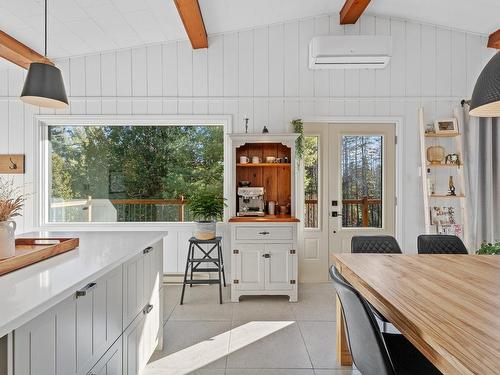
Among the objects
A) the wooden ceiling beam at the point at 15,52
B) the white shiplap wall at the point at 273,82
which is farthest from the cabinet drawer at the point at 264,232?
the wooden ceiling beam at the point at 15,52

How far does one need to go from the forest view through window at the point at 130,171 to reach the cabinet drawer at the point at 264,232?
0.95 metres

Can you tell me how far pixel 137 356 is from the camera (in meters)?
2.15

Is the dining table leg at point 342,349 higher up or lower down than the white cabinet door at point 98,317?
lower down

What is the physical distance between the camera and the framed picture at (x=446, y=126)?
4391mm

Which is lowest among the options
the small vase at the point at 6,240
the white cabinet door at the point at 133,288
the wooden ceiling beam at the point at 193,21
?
the white cabinet door at the point at 133,288

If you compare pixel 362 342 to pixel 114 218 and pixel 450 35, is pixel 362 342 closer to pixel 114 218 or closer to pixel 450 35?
pixel 114 218

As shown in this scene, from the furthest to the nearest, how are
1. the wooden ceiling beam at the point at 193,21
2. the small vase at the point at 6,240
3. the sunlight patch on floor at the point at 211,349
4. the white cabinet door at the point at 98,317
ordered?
the wooden ceiling beam at the point at 193,21 → the sunlight patch on floor at the point at 211,349 → the small vase at the point at 6,240 → the white cabinet door at the point at 98,317

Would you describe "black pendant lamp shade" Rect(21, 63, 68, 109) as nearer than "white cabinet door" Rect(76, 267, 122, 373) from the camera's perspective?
No

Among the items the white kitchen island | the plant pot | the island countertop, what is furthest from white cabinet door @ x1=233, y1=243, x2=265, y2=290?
the island countertop

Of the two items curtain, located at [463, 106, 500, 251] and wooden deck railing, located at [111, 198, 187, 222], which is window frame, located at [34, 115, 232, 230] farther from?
curtain, located at [463, 106, 500, 251]

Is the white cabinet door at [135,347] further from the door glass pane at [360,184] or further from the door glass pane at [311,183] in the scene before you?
the door glass pane at [360,184]

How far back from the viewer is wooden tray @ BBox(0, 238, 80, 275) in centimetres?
146

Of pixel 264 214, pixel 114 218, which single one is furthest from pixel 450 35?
pixel 114 218

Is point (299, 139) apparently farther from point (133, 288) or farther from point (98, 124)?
point (133, 288)
